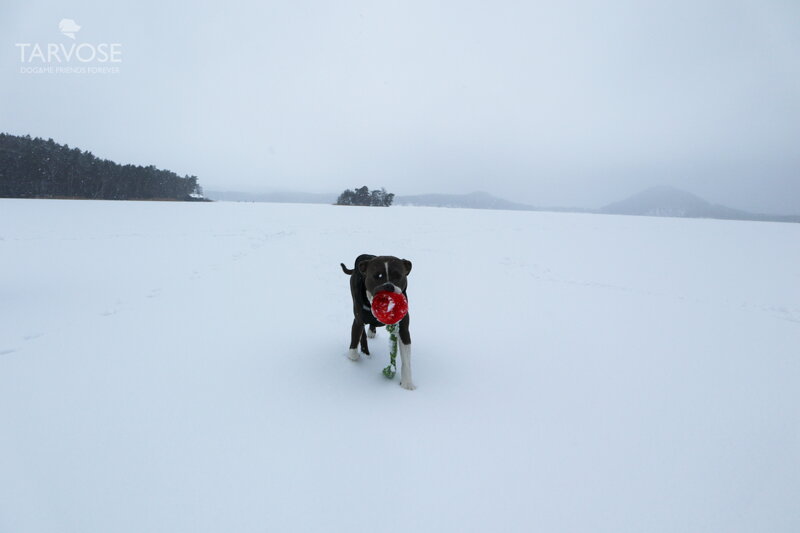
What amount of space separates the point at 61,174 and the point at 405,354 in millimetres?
65344

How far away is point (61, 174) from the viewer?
4672 cm

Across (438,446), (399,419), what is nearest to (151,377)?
(399,419)

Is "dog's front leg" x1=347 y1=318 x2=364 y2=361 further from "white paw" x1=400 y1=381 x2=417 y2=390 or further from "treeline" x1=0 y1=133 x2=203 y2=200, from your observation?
"treeline" x1=0 y1=133 x2=203 y2=200

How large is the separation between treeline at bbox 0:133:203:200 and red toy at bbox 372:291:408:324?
6454 centimetres

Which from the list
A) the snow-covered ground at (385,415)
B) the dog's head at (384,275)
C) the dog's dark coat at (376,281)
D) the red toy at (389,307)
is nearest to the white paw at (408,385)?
the snow-covered ground at (385,415)

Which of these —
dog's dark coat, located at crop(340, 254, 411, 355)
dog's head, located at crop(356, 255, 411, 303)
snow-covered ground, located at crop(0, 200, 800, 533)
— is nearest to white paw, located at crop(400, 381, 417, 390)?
snow-covered ground, located at crop(0, 200, 800, 533)

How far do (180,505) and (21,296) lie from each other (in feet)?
19.2

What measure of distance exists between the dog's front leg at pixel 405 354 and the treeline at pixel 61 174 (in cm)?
6454

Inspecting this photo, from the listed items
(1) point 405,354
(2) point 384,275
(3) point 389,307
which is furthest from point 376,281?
(1) point 405,354

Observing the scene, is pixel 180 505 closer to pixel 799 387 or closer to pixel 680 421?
pixel 680 421

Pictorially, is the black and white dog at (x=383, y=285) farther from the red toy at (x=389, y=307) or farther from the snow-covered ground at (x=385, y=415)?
the snow-covered ground at (x=385, y=415)

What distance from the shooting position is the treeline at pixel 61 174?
43.8 meters

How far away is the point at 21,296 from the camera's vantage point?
521 cm

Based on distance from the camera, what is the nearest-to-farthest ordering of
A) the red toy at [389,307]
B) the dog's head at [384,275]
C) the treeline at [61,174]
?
1. the red toy at [389,307]
2. the dog's head at [384,275]
3. the treeline at [61,174]
